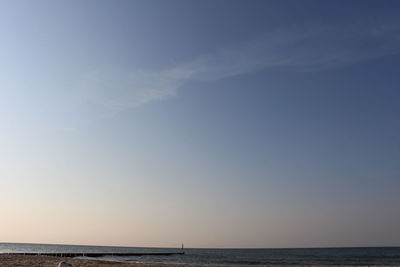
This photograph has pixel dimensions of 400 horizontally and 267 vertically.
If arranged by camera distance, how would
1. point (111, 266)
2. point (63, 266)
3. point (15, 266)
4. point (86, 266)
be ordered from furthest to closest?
1. point (111, 266)
2. point (86, 266)
3. point (15, 266)
4. point (63, 266)

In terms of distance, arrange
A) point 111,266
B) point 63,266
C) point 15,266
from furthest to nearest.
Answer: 1. point 111,266
2. point 15,266
3. point 63,266

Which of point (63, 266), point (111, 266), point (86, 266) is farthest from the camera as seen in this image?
point (111, 266)

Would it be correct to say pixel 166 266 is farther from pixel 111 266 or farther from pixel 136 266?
pixel 111 266

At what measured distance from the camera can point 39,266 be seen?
2973 centimetres

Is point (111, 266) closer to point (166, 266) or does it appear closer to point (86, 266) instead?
point (86, 266)

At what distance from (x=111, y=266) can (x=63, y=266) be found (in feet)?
30.0

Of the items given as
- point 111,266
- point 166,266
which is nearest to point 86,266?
point 111,266

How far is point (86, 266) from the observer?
105 feet

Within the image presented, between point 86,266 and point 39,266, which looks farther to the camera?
point 86,266

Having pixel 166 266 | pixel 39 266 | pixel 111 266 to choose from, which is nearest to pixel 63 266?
pixel 39 266

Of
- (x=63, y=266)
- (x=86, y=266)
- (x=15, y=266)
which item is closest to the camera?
Result: (x=63, y=266)

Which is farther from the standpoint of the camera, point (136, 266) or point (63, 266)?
point (136, 266)

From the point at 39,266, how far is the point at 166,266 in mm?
13023

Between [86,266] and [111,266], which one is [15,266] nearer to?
[86,266]
